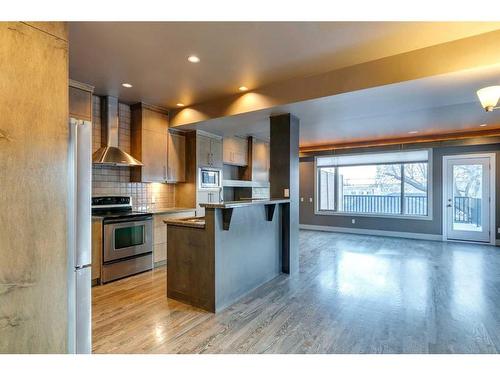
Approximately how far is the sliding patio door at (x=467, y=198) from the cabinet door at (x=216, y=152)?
5405 mm

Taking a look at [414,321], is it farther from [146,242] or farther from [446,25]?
[146,242]

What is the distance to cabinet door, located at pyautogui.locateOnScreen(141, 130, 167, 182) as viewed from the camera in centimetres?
441

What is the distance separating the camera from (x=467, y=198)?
6414mm

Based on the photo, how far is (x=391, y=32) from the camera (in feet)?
7.76

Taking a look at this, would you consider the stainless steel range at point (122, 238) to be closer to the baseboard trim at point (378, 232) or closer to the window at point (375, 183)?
the baseboard trim at point (378, 232)

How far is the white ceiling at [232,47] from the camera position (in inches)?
89.7

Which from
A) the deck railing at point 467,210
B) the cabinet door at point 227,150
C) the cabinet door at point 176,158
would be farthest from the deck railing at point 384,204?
the cabinet door at point 176,158

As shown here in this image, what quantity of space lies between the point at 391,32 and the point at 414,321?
2.67m

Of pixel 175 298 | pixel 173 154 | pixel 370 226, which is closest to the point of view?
pixel 175 298

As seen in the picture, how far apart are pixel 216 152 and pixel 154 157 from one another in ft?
4.41

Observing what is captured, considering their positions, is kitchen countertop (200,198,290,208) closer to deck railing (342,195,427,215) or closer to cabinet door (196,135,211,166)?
cabinet door (196,135,211,166)

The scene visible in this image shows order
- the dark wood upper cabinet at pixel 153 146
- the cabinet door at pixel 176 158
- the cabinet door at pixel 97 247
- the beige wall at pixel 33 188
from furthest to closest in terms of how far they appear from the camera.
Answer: the cabinet door at pixel 176 158
the dark wood upper cabinet at pixel 153 146
the cabinet door at pixel 97 247
the beige wall at pixel 33 188

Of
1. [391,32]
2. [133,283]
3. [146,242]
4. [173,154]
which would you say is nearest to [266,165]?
[173,154]

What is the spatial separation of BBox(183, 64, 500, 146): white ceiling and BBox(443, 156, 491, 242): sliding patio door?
96 centimetres
